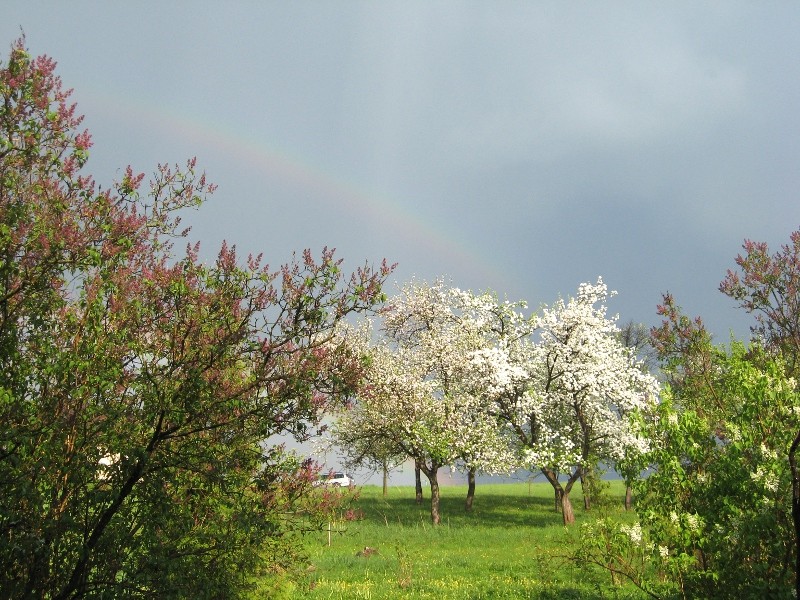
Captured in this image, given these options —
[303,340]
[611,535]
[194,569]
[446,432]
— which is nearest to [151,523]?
[194,569]

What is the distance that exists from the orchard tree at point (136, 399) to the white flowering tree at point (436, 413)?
24379mm

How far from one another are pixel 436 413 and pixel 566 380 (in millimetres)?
7065

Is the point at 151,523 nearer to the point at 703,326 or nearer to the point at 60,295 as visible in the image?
the point at 60,295

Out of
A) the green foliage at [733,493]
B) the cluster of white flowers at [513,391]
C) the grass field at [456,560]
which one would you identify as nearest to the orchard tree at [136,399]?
the grass field at [456,560]

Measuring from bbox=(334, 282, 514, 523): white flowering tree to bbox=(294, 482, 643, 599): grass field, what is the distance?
3424mm

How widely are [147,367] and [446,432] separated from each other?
27825 mm

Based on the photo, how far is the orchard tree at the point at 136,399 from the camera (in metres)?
5.70

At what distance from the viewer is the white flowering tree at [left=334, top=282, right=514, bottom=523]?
32906 mm

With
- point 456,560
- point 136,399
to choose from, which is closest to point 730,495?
point 136,399

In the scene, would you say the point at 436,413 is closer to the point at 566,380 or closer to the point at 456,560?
the point at 566,380

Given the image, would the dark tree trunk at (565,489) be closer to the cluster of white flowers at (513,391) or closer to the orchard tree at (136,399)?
the cluster of white flowers at (513,391)

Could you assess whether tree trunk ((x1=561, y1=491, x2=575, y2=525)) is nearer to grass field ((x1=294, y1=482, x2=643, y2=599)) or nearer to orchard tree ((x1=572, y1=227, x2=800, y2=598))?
grass field ((x1=294, y1=482, x2=643, y2=599))

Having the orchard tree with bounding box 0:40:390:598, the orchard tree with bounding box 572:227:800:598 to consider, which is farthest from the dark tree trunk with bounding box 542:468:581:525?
the orchard tree with bounding box 0:40:390:598

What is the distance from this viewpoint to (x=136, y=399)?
604cm
